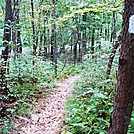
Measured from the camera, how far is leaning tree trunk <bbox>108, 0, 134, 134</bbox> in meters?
2.49

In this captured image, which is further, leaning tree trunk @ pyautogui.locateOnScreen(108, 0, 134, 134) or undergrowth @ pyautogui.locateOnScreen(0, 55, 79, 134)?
undergrowth @ pyautogui.locateOnScreen(0, 55, 79, 134)

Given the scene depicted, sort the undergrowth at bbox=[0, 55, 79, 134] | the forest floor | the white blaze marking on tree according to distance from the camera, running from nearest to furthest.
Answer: the white blaze marking on tree, the forest floor, the undergrowth at bbox=[0, 55, 79, 134]

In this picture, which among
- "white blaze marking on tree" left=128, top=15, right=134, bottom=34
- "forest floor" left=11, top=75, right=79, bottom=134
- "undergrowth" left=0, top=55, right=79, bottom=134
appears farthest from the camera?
"undergrowth" left=0, top=55, right=79, bottom=134

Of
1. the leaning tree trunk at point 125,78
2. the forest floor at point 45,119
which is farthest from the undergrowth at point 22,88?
the leaning tree trunk at point 125,78

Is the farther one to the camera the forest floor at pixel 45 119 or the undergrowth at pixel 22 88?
the undergrowth at pixel 22 88

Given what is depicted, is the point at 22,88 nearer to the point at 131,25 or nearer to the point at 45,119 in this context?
the point at 45,119

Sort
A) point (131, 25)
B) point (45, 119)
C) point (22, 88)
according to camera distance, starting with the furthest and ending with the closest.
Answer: point (22, 88)
point (45, 119)
point (131, 25)

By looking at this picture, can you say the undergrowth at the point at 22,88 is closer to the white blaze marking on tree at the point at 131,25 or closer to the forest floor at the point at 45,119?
the forest floor at the point at 45,119

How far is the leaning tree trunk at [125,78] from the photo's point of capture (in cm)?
249

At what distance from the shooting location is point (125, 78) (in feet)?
8.55

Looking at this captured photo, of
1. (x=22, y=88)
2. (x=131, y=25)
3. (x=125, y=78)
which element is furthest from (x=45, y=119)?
(x=131, y=25)

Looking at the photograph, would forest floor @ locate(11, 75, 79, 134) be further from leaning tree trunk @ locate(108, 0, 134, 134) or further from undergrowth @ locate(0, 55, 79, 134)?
leaning tree trunk @ locate(108, 0, 134, 134)

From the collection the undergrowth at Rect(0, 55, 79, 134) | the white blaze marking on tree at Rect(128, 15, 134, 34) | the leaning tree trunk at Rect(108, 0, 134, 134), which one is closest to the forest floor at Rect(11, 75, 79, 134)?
the undergrowth at Rect(0, 55, 79, 134)

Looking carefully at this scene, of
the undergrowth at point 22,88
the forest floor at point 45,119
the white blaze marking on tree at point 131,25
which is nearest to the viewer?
the white blaze marking on tree at point 131,25
